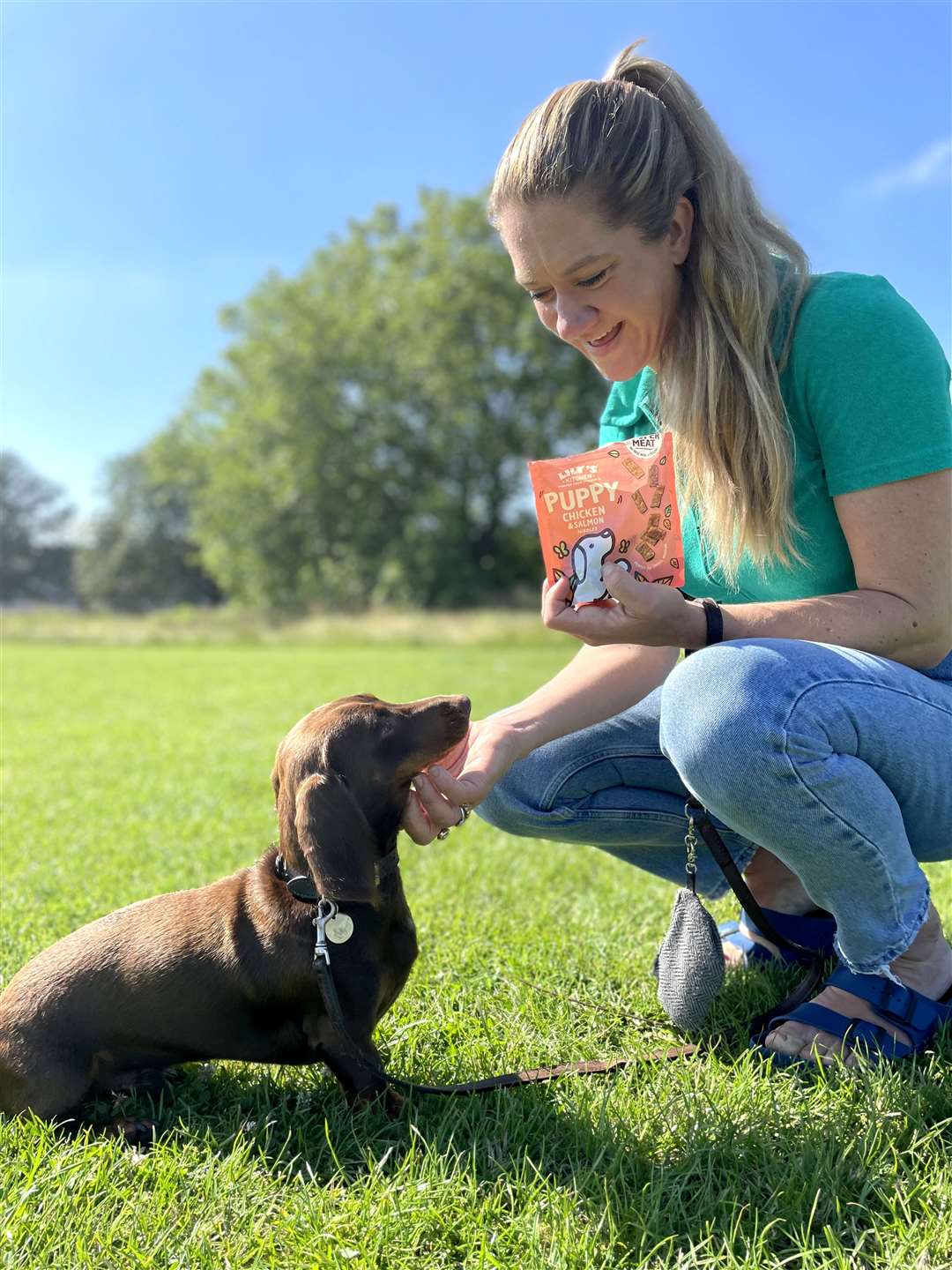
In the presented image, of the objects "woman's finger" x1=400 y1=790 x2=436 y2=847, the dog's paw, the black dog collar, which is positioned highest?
"woman's finger" x1=400 y1=790 x2=436 y2=847

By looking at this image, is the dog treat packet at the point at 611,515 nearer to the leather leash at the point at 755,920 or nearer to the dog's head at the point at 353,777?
the dog's head at the point at 353,777

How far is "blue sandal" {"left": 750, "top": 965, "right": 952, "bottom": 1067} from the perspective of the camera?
2312 mm

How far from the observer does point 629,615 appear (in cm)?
231

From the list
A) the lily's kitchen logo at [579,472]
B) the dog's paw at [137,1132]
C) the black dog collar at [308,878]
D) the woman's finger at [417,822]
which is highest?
the lily's kitchen logo at [579,472]

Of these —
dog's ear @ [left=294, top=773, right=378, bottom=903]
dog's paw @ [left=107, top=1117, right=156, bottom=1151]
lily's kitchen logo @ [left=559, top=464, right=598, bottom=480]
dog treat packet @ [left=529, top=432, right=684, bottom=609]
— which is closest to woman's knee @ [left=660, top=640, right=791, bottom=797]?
dog treat packet @ [left=529, top=432, right=684, bottom=609]

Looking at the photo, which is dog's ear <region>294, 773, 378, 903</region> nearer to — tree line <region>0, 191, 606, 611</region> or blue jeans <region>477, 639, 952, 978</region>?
blue jeans <region>477, 639, 952, 978</region>

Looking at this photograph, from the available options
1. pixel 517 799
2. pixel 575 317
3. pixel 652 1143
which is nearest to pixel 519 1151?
pixel 652 1143

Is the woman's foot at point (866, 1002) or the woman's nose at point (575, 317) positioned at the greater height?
the woman's nose at point (575, 317)

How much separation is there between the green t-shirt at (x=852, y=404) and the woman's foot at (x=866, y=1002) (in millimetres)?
682

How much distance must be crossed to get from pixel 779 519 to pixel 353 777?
1231mm

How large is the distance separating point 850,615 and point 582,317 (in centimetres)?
99

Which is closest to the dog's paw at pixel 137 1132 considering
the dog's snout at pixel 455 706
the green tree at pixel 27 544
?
the dog's snout at pixel 455 706

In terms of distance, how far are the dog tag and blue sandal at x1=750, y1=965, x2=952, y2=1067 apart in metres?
1.01

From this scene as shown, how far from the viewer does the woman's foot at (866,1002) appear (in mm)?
2301
